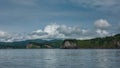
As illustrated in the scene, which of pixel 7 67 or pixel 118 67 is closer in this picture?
pixel 118 67

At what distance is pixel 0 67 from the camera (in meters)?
64.8

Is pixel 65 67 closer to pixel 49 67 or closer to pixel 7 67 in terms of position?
pixel 49 67

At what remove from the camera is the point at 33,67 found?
63906 mm

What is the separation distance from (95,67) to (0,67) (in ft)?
73.9

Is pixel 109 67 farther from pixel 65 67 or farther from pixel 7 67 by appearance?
pixel 7 67

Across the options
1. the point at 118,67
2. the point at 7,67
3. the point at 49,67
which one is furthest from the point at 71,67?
the point at 7,67

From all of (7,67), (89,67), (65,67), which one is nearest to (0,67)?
(7,67)

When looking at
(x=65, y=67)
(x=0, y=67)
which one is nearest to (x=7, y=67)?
(x=0, y=67)

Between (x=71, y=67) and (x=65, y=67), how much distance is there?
1385mm

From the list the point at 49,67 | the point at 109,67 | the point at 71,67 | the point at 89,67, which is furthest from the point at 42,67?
the point at 109,67

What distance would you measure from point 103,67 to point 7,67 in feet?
74.7

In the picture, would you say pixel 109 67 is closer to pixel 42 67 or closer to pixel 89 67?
pixel 89 67

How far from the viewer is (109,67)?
202 ft

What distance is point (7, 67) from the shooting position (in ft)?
214
